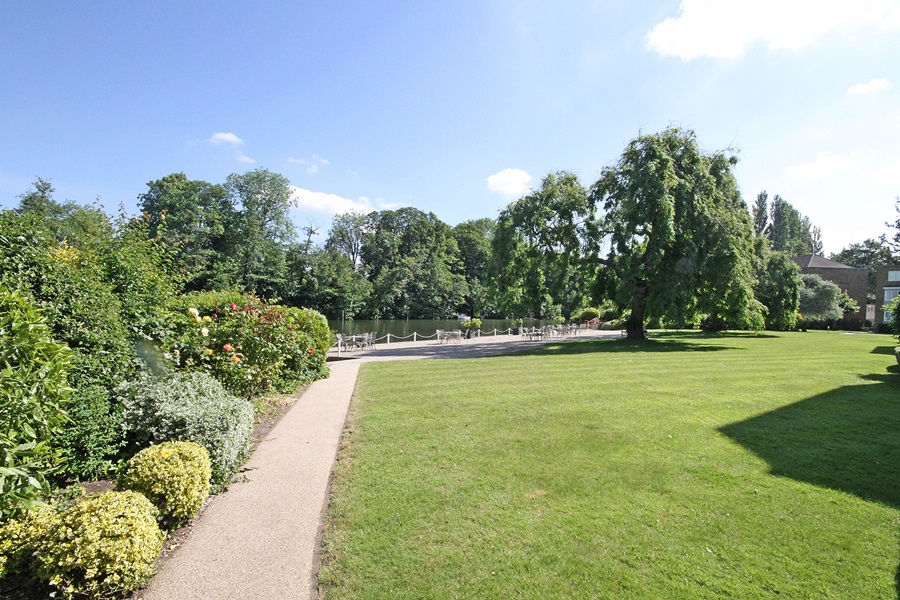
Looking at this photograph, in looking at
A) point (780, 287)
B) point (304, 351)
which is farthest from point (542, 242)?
point (780, 287)

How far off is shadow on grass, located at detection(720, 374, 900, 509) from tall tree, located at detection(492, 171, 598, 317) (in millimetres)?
14269

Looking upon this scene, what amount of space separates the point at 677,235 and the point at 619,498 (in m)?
18.7

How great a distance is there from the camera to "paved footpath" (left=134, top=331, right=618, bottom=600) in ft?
9.15

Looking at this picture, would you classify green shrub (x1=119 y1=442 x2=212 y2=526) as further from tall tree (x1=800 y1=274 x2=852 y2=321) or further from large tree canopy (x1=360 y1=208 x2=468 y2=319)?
large tree canopy (x1=360 y1=208 x2=468 y2=319)

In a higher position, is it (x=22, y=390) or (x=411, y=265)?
(x=411, y=265)

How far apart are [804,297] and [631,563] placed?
44.8 meters

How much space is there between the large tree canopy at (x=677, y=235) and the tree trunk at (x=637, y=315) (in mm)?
57

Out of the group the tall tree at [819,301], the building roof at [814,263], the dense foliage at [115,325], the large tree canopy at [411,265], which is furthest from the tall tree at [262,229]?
the building roof at [814,263]

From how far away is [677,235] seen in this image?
19.8 m

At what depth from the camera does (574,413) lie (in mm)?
6930

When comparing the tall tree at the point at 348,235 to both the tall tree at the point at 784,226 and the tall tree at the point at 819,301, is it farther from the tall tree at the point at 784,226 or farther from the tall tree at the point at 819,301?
the tall tree at the point at 784,226

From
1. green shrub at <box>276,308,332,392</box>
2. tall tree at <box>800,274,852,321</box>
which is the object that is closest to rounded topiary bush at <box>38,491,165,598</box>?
green shrub at <box>276,308,332,392</box>

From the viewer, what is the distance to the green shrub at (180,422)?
167 inches

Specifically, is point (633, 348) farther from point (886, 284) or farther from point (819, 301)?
point (886, 284)
